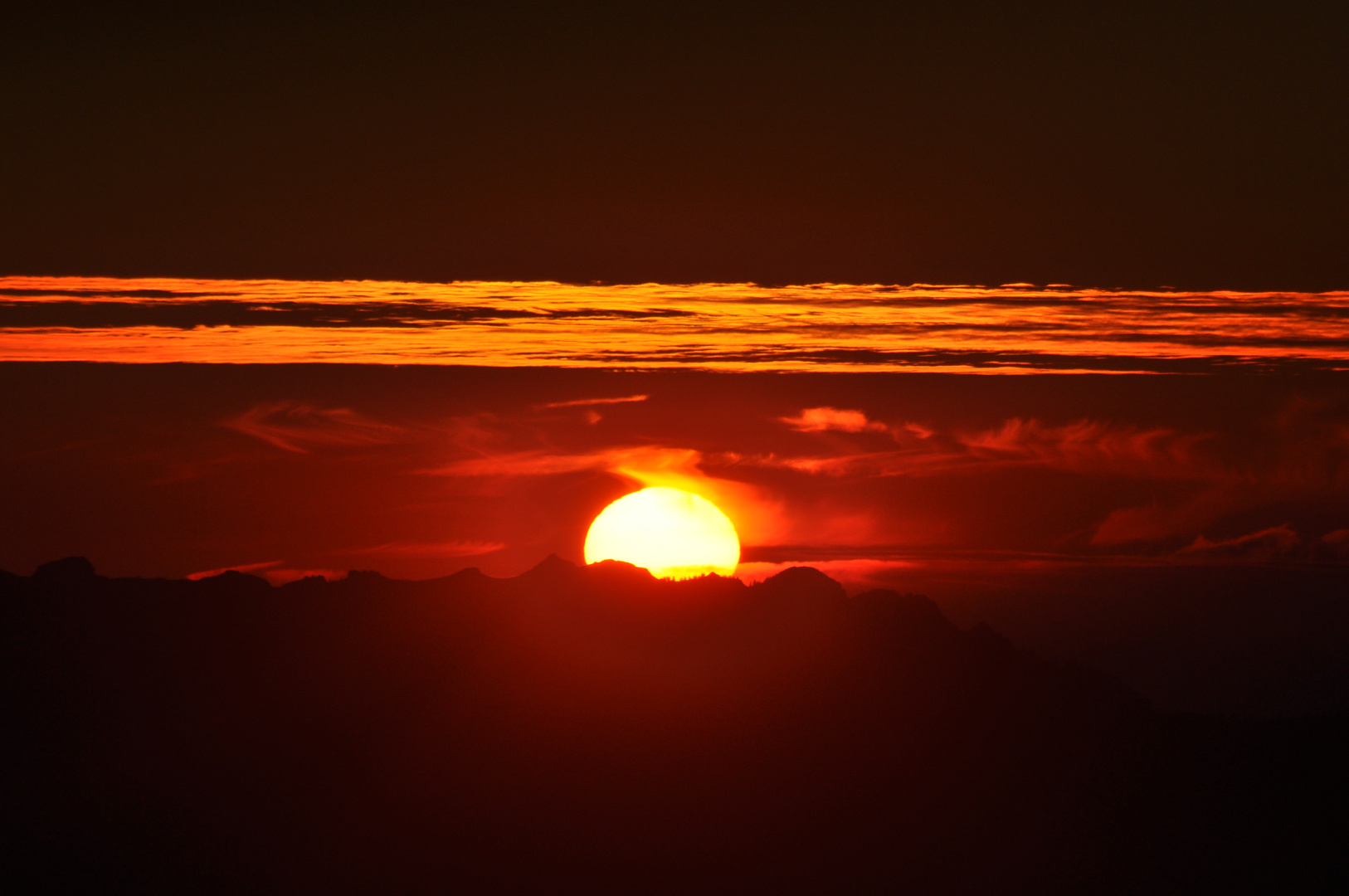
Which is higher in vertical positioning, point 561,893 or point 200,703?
point 200,703

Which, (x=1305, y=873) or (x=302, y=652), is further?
(x=302, y=652)

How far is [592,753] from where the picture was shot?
162 metres

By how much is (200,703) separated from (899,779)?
8217cm

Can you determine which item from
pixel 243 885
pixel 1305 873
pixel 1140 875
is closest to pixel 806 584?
pixel 1140 875

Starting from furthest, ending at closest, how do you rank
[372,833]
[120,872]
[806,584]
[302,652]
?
1. [806,584]
2. [302,652]
3. [372,833]
4. [120,872]

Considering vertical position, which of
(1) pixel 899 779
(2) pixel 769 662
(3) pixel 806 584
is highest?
(3) pixel 806 584

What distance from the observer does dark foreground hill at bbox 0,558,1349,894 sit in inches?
5674

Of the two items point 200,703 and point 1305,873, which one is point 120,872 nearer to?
point 200,703

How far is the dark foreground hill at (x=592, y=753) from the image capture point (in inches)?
5674

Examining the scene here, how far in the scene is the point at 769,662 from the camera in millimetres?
179375

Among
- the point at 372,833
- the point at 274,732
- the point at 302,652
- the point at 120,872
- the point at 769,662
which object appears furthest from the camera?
the point at 769,662

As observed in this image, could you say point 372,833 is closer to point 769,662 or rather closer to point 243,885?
point 243,885

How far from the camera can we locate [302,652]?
545 feet

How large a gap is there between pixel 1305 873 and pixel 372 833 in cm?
9963
